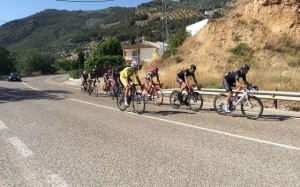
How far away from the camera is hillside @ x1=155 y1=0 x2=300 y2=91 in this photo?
91.8 ft

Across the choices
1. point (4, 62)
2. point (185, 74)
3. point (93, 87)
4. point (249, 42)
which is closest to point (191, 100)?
point (185, 74)

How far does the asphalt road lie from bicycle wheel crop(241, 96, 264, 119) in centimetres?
27

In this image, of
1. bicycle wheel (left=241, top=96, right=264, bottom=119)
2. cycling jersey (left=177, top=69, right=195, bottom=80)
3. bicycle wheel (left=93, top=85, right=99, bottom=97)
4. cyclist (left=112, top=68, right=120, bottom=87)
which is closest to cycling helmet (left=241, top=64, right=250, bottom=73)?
bicycle wheel (left=241, top=96, right=264, bottom=119)

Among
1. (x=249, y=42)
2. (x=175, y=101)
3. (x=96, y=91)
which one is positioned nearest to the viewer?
(x=175, y=101)

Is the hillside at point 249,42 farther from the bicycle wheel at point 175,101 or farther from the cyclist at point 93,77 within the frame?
the bicycle wheel at point 175,101

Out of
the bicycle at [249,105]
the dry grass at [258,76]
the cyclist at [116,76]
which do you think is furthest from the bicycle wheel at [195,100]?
the cyclist at [116,76]

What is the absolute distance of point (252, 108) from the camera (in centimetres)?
1366

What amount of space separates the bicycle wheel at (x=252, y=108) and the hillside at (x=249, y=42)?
10.5 m

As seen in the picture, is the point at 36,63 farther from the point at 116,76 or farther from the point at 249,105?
the point at 249,105

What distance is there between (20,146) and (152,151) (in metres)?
2.88

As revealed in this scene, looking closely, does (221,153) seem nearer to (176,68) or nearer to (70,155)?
(70,155)

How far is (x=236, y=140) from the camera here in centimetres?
957

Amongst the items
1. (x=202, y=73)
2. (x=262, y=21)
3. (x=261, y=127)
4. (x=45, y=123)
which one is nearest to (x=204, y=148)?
(x=261, y=127)

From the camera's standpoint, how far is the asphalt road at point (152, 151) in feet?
21.9
